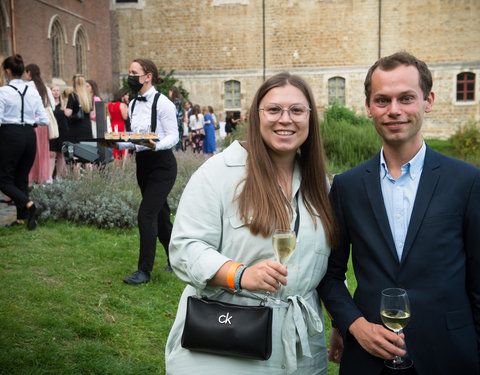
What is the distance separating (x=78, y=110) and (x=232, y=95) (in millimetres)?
21382

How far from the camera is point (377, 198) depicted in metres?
2.09

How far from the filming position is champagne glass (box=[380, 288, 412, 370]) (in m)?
1.82

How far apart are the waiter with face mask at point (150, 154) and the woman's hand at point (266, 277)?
10.4 feet

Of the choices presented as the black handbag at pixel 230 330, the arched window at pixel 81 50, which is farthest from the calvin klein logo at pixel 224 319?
the arched window at pixel 81 50

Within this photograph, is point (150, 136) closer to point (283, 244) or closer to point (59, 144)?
point (283, 244)

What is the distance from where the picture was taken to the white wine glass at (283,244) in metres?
1.88

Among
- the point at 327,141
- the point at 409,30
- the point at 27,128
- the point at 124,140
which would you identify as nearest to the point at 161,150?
the point at 124,140

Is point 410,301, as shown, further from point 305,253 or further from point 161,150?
point 161,150

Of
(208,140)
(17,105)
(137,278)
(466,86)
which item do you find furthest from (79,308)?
(466,86)

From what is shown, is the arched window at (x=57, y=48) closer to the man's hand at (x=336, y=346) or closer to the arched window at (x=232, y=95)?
the arched window at (x=232, y=95)

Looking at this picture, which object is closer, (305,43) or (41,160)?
(41,160)

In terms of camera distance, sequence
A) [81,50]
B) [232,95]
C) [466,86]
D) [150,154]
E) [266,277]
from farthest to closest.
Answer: [232,95] → [466,86] → [81,50] → [150,154] → [266,277]

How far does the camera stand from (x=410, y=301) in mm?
1932

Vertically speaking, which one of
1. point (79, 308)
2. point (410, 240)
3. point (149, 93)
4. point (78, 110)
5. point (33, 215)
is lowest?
point (79, 308)
